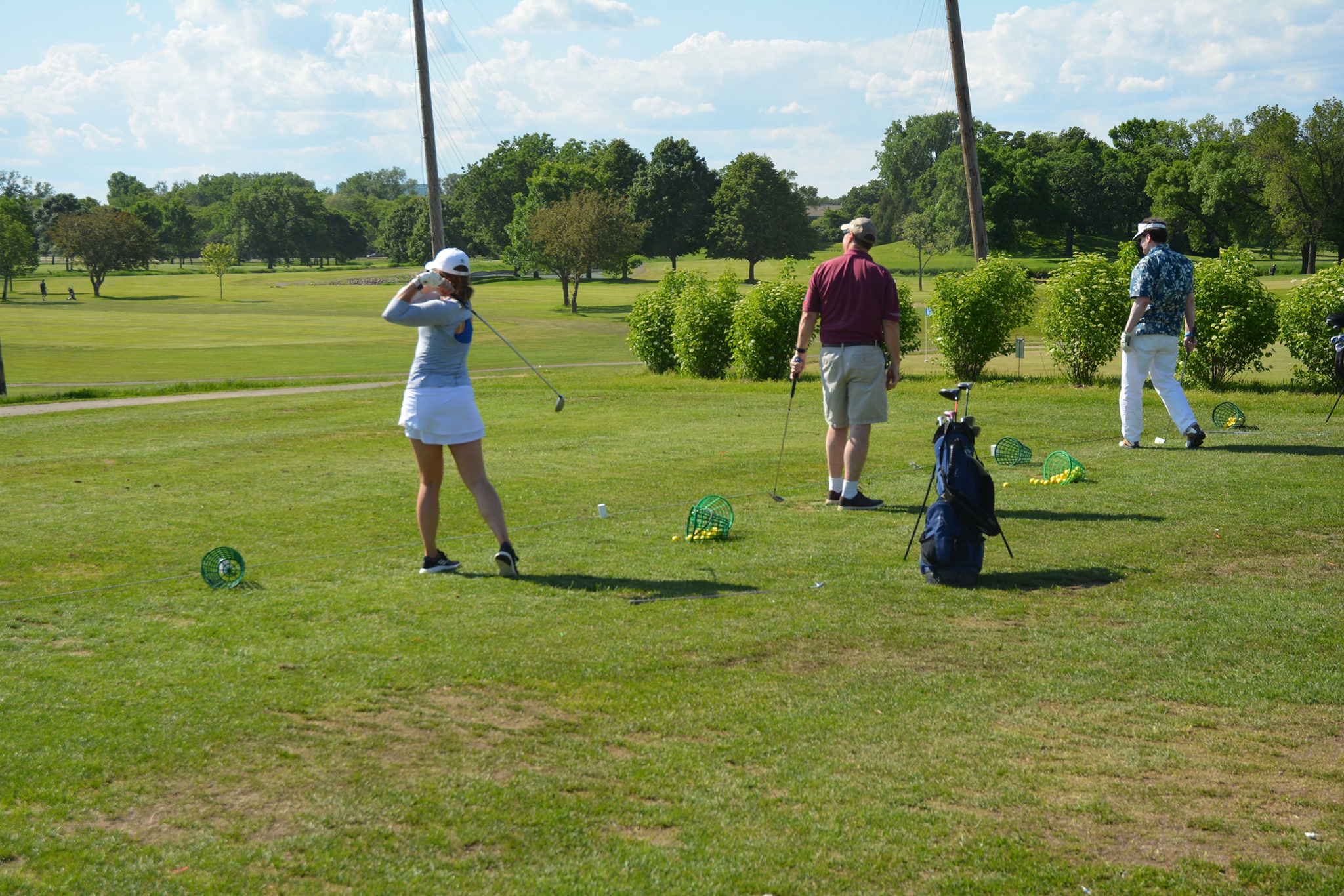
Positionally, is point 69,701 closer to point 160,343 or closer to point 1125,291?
point 1125,291

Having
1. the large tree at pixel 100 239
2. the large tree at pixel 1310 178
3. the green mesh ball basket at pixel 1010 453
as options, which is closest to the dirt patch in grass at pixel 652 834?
the green mesh ball basket at pixel 1010 453

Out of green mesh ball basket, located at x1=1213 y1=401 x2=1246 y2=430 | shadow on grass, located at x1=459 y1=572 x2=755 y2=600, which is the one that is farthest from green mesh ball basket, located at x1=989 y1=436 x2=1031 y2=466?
shadow on grass, located at x1=459 y1=572 x2=755 y2=600

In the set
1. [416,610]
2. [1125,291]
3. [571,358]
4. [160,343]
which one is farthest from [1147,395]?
[160,343]

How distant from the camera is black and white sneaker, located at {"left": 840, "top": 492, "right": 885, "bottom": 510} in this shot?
9531 millimetres

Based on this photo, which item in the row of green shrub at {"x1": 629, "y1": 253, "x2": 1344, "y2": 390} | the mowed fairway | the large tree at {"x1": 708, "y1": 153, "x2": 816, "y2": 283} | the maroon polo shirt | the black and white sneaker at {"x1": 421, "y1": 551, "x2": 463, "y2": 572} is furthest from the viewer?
the large tree at {"x1": 708, "y1": 153, "x2": 816, "y2": 283}

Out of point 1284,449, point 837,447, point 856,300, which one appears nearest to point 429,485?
point 837,447

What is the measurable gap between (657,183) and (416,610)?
93.0m

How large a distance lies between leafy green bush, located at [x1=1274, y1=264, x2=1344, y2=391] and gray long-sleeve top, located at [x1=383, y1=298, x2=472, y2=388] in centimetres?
1407

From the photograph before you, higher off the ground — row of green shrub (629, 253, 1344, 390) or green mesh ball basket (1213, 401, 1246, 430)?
row of green shrub (629, 253, 1344, 390)

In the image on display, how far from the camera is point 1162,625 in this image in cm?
612

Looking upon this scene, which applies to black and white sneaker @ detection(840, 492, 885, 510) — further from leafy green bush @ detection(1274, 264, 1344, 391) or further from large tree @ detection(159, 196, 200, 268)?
large tree @ detection(159, 196, 200, 268)

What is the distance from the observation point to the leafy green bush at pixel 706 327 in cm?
2386

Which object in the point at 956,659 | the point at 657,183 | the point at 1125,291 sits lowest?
the point at 956,659

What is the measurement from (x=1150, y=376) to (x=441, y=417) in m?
8.21
